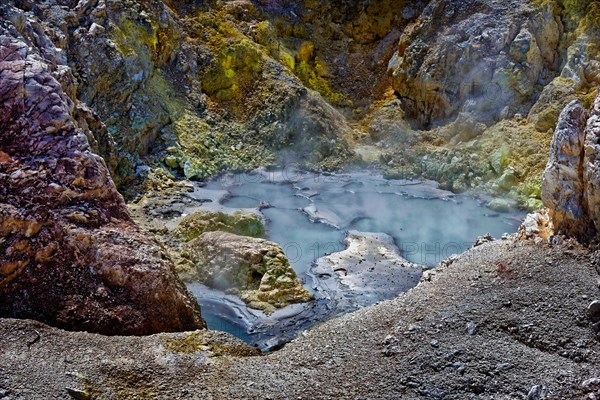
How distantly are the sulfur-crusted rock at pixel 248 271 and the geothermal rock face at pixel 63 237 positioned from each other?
9.03 ft

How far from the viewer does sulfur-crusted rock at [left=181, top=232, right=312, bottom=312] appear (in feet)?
50.5

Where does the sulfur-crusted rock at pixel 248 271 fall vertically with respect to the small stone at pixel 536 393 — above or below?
below

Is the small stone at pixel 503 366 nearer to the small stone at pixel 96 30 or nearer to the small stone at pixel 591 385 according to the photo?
the small stone at pixel 591 385

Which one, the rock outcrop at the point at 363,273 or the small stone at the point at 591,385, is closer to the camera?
the small stone at the point at 591,385

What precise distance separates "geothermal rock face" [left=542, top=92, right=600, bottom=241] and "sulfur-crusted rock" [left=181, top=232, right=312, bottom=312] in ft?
22.6

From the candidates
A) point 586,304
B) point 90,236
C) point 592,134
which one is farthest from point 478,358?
point 90,236

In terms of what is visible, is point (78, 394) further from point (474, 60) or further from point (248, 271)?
point (474, 60)

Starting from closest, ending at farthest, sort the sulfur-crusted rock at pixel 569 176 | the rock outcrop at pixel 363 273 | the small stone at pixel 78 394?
the small stone at pixel 78 394 → the sulfur-crusted rock at pixel 569 176 → the rock outcrop at pixel 363 273

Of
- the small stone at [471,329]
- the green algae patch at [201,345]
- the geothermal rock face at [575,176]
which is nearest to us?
the small stone at [471,329]

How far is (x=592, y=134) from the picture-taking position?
34.6ft

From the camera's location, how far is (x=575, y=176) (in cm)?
1111

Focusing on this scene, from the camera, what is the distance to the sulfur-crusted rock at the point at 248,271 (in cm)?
1540

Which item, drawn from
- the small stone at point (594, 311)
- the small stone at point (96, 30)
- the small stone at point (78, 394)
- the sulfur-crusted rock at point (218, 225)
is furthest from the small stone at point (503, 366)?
the small stone at point (96, 30)

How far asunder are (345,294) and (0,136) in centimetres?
933
